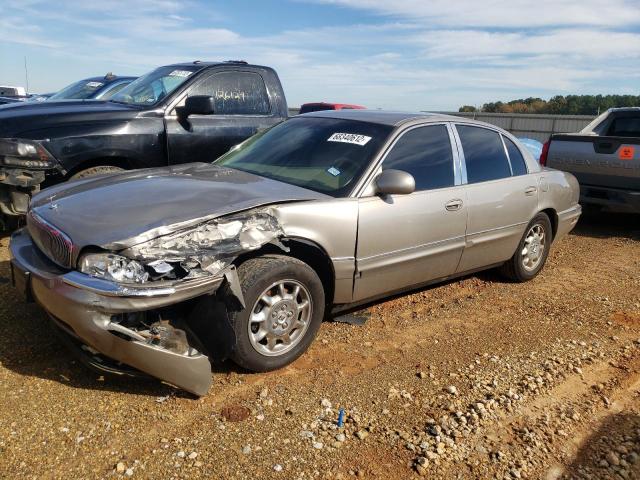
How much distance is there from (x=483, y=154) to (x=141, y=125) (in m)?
3.46

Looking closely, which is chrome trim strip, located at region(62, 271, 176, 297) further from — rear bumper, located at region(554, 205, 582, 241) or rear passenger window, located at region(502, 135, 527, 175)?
rear bumper, located at region(554, 205, 582, 241)

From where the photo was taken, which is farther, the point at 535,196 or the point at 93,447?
the point at 535,196

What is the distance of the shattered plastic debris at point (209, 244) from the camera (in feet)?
9.54

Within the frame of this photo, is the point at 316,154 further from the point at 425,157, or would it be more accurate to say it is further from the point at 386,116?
the point at 425,157

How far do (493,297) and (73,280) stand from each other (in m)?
3.73

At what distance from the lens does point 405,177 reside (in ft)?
12.5

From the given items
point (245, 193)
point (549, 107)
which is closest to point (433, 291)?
point (245, 193)

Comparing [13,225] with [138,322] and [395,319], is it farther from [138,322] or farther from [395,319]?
[395,319]

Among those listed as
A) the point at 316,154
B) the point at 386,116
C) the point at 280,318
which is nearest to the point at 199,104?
the point at 316,154

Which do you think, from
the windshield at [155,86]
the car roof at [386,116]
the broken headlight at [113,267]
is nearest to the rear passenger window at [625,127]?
the car roof at [386,116]

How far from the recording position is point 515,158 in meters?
5.24

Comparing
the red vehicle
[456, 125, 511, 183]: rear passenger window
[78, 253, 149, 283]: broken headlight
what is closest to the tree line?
the red vehicle

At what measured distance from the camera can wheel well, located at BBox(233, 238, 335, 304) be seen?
132 inches

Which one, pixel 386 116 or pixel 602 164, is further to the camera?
pixel 602 164
